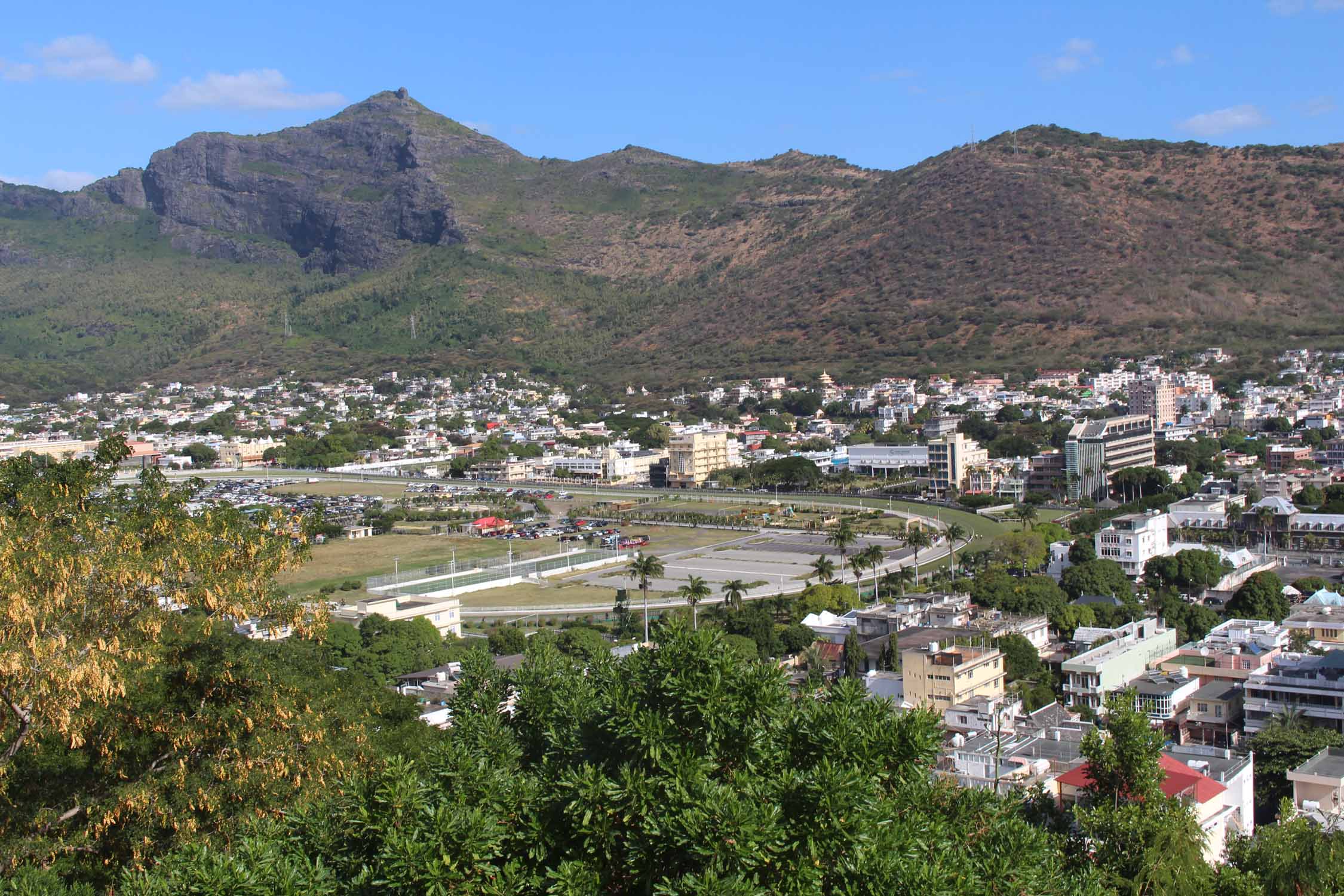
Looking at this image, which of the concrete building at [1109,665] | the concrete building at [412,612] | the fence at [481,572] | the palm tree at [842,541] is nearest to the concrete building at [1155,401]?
the palm tree at [842,541]

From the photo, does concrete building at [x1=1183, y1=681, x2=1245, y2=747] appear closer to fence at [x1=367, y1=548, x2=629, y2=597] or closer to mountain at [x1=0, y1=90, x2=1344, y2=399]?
fence at [x1=367, y1=548, x2=629, y2=597]

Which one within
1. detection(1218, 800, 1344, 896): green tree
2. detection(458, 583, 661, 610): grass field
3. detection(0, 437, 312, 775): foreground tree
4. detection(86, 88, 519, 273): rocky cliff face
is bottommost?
detection(458, 583, 661, 610): grass field

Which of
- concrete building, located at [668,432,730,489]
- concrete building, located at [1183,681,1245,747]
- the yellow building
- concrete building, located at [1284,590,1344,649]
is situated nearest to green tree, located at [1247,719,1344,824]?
concrete building, located at [1183,681,1245,747]

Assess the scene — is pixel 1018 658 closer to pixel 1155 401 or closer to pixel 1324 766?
pixel 1324 766

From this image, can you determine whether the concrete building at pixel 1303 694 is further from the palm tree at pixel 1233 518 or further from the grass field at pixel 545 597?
the palm tree at pixel 1233 518

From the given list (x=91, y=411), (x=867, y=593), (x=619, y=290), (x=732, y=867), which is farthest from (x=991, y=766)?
(x=619, y=290)

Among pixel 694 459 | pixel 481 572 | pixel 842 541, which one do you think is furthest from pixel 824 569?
pixel 694 459
